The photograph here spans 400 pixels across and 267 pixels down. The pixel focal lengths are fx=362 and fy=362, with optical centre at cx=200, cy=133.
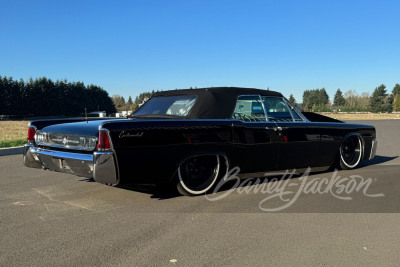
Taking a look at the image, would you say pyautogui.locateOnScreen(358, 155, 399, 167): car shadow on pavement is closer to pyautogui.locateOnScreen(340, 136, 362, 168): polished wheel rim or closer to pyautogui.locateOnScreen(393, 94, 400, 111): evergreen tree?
pyautogui.locateOnScreen(340, 136, 362, 168): polished wheel rim

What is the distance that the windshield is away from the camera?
505 centimetres

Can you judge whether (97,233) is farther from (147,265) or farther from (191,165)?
(191,165)

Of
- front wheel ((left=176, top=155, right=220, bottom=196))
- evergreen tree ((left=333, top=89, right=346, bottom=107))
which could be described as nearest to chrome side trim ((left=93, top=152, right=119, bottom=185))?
front wheel ((left=176, top=155, right=220, bottom=196))

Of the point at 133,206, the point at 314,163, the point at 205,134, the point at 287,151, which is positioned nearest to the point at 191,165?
the point at 205,134

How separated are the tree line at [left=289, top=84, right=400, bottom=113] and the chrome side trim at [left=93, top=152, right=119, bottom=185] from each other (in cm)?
9153

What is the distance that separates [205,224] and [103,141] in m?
1.37

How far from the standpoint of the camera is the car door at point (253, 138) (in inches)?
187

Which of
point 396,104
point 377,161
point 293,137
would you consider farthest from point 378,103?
point 293,137

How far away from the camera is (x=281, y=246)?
2.95m

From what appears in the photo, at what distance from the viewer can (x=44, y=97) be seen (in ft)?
221

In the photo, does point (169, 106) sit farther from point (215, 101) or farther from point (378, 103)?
point (378, 103)

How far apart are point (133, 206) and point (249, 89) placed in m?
2.46

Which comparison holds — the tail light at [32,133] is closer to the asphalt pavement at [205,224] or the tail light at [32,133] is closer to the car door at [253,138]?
the asphalt pavement at [205,224]

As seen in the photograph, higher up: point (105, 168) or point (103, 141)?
point (103, 141)
